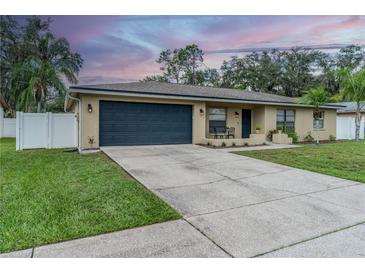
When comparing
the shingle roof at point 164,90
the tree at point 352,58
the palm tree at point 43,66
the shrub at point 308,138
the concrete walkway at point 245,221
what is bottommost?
the concrete walkway at point 245,221

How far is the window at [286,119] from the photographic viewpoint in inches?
597

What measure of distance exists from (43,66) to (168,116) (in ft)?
51.4

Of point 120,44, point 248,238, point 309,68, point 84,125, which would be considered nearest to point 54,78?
point 84,125

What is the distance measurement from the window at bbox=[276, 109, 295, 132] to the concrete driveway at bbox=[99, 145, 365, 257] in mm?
9083

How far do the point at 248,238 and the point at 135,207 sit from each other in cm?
173

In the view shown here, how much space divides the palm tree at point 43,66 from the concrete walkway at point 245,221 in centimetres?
1925

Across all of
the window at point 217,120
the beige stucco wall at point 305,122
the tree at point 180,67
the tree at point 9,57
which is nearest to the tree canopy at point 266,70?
the tree at point 180,67

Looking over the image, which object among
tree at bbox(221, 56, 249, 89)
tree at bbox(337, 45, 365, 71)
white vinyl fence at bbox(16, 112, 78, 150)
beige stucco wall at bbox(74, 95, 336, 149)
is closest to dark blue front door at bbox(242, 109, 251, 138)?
beige stucco wall at bbox(74, 95, 336, 149)

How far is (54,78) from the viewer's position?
70.6 feet

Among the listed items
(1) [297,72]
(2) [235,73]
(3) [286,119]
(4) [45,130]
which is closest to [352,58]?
(1) [297,72]

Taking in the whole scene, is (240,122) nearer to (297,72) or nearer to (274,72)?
(274,72)

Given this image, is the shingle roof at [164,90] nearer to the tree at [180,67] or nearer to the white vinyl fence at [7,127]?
the white vinyl fence at [7,127]

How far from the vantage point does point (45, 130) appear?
1117cm

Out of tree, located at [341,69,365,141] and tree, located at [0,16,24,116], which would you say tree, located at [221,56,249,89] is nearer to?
tree, located at [341,69,365,141]
